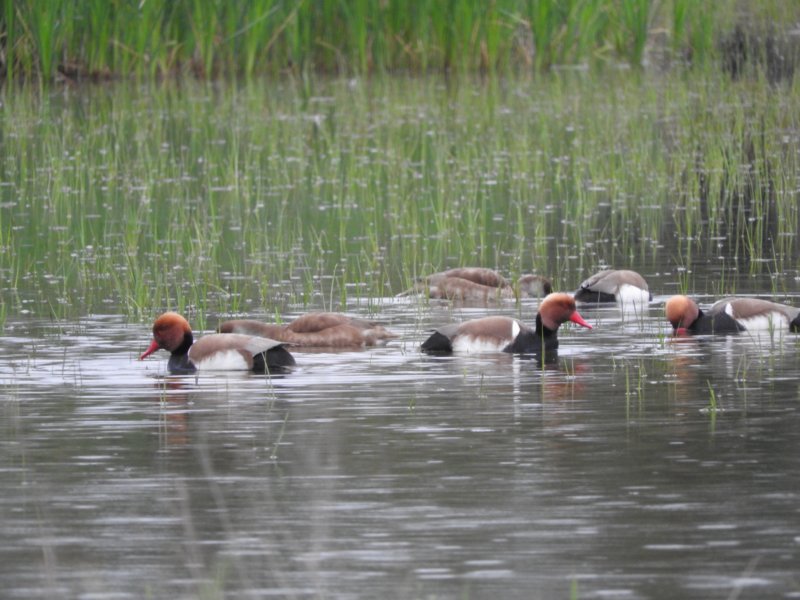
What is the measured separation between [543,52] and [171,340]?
2229 centimetres

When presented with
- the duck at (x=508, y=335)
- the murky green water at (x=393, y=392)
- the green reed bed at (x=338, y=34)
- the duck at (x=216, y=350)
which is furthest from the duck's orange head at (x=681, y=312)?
the green reed bed at (x=338, y=34)

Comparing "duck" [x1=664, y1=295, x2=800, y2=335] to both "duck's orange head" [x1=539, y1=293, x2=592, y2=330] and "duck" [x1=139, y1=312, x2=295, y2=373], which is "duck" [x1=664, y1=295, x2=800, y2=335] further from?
"duck" [x1=139, y1=312, x2=295, y2=373]

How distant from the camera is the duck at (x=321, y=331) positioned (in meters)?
10.6

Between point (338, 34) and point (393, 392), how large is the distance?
23091 millimetres

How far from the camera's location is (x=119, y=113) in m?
25.5

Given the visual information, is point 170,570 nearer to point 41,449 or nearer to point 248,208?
point 41,449

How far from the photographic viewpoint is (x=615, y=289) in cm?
1209

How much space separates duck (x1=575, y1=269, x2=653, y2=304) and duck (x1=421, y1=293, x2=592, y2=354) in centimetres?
145

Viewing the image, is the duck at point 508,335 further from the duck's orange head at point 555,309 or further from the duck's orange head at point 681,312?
the duck's orange head at point 681,312

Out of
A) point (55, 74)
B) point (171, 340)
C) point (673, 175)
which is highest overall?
point (55, 74)

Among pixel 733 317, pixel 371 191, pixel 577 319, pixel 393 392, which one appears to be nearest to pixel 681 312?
pixel 733 317

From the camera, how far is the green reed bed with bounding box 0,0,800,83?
2884 centimetres

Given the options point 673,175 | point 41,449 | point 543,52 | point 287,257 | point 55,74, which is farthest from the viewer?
point 543,52

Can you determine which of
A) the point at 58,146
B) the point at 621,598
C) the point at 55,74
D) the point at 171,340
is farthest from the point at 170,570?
the point at 55,74
